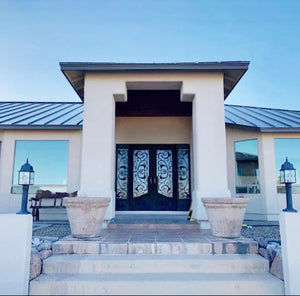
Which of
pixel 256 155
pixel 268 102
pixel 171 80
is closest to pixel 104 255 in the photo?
pixel 171 80

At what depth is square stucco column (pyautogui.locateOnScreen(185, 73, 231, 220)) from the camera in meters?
5.02

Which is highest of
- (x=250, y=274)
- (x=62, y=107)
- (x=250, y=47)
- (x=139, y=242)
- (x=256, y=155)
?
(x=250, y=47)

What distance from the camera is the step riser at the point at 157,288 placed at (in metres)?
2.71

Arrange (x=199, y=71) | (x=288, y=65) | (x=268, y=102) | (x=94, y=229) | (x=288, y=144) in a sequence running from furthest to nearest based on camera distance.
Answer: (x=268, y=102), (x=288, y=65), (x=288, y=144), (x=199, y=71), (x=94, y=229)

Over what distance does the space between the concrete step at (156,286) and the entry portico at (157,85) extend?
213 cm

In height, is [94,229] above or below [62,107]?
below

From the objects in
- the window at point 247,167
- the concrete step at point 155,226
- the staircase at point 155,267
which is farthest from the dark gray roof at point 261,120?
the staircase at point 155,267

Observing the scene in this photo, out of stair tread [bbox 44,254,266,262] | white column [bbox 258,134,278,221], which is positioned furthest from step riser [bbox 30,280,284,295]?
white column [bbox 258,134,278,221]

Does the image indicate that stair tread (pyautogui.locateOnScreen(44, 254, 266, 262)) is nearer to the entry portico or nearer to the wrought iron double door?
the entry portico

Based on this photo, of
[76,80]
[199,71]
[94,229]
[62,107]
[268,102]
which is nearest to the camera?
[94,229]

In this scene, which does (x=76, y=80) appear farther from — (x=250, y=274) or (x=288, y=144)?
(x=288, y=144)

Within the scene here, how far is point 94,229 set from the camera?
→ 3.91m

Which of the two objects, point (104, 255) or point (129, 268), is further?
point (104, 255)

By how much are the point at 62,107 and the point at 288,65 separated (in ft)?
45.4
